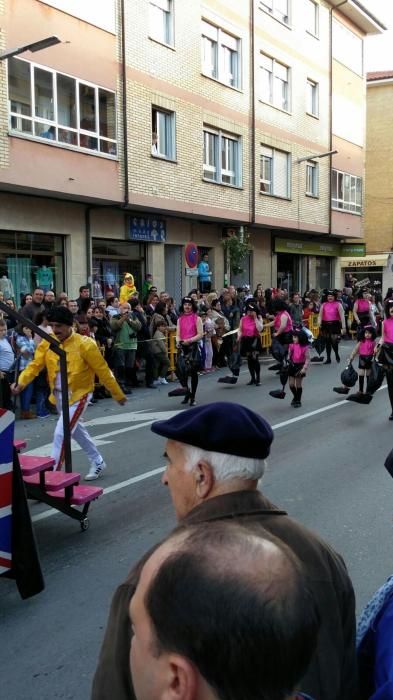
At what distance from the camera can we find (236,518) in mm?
1761

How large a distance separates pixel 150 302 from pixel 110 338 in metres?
2.78

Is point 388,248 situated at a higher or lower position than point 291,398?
higher

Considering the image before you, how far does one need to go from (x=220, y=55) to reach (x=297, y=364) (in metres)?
14.6

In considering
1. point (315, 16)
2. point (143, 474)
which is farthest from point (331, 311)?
point (315, 16)

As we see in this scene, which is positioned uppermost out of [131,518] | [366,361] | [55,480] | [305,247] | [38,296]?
[305,247]

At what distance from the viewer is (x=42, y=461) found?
210 inches

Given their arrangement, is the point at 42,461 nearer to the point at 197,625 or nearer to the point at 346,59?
the point at 197,625

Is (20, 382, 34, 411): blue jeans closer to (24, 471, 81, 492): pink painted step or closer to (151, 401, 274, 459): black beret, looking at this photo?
(24, 471, 81, 492): pink painted step

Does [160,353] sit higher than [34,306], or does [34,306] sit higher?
[34,306]

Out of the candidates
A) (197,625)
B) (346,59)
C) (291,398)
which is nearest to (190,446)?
(197,625)

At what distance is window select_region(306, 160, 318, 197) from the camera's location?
28.4 meters

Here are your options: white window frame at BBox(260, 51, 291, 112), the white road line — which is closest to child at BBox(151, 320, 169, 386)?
the white road line

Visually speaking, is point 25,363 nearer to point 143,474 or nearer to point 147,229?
point 143,474

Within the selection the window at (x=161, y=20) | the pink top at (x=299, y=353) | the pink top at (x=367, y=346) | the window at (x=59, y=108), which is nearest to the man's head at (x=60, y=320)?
the pink top at (x=299, y=353)
